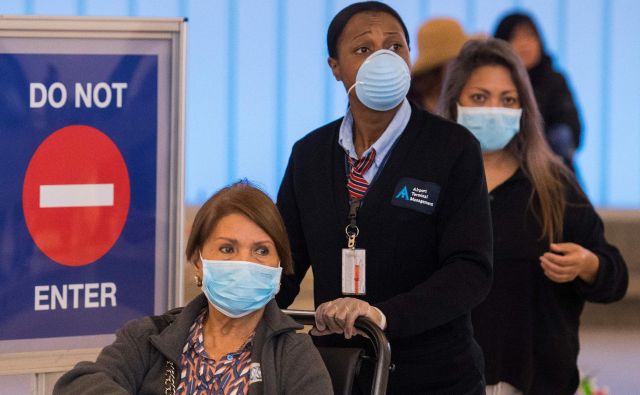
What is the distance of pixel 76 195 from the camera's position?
3332mm

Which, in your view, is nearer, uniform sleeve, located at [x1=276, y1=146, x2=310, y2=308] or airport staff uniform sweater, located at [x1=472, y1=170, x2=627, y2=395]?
uniform sleeve, located at [x1=276, y1=146, x2=310, y2=308]

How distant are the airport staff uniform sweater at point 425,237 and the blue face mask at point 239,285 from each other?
0.34 metres

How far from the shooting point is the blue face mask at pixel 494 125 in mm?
3939

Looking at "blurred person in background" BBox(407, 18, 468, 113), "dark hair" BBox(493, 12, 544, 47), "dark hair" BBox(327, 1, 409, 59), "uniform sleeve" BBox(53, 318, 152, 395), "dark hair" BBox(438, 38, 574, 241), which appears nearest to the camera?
"uniform sleeve" BBox(53, 318, 152, 395)

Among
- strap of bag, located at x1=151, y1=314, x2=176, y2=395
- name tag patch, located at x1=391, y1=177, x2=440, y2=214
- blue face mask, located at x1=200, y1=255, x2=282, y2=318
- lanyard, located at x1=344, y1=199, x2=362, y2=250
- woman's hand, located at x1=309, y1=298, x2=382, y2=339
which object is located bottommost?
strap of bag, located at x1=151, y1=314, x2=176, y2=395

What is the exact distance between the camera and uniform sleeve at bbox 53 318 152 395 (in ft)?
7.95

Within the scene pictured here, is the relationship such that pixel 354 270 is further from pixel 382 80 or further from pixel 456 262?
pixel 382 80

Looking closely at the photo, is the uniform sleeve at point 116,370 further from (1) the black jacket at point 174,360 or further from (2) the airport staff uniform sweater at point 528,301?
(2) the airport staff uniform sweater at point 528,301

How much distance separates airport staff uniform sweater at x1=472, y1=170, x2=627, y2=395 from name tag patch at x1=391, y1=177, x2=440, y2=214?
1079 millimetres

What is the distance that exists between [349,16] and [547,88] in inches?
123

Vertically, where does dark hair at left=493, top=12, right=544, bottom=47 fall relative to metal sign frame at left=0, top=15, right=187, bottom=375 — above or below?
above

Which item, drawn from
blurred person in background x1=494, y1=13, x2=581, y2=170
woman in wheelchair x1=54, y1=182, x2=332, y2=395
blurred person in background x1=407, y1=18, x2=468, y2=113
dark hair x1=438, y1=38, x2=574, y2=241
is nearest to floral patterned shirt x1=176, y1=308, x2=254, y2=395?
woman in wheelchair x1=54, y1=182, x2=332, y2=395

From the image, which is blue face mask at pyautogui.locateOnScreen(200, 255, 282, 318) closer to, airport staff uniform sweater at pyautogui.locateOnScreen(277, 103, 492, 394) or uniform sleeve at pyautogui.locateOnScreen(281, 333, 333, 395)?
uniform sleeve at pyautogui.locateOnScreen(281, 333, 333, 395)

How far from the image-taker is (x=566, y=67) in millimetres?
7992
